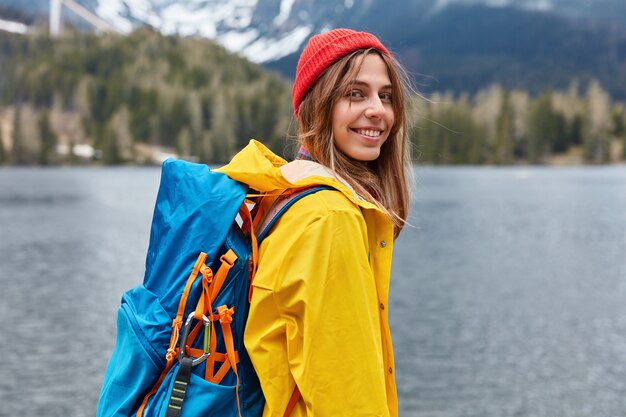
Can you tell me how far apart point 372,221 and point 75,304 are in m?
27.0

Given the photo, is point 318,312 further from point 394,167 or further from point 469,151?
point 469,151

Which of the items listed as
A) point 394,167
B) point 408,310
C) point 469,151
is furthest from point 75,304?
point 469,151

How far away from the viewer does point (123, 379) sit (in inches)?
100

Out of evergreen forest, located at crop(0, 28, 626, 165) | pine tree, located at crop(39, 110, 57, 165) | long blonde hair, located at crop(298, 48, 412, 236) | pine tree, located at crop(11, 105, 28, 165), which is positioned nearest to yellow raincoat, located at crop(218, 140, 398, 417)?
long blonde hair, located at crop(298, 48, 412, 236)

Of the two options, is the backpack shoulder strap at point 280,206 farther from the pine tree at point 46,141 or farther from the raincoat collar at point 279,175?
the pine tree at point 46,141

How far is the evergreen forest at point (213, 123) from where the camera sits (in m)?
154

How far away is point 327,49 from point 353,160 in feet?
1.49

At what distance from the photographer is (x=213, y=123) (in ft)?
580

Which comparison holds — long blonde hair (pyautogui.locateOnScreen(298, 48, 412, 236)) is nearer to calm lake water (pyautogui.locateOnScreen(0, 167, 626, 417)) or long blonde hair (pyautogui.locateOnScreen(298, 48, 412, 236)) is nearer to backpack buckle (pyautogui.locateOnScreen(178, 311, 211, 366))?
backpack buckle (pyautogui.locateOnScreen(178, 311, 211, 366))

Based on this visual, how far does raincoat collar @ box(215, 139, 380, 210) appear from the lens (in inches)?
95.4

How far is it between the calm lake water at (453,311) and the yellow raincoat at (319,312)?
14.4 meters

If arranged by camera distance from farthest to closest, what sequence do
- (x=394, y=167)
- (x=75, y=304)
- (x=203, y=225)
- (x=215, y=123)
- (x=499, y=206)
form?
(x=215, y=123) → (x=499, y=206) → (x=75, y=304) → (x=394, y=167) → (x=203, y=225)

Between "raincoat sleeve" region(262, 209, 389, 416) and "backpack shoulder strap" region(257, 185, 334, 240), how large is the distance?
12cm

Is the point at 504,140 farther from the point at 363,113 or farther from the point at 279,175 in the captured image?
the point at 279,175
